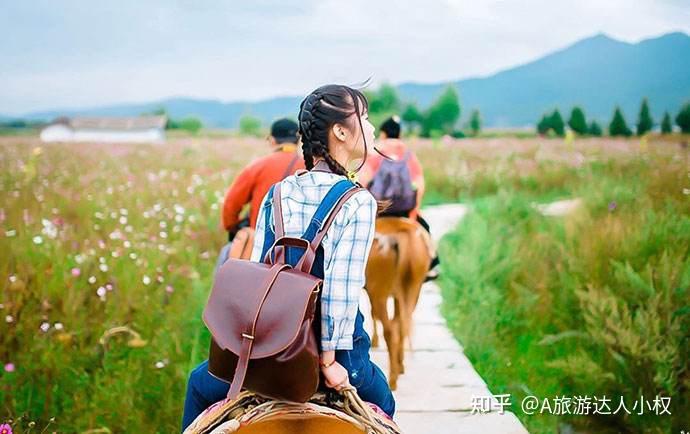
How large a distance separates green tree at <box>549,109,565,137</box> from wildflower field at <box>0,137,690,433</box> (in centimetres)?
373

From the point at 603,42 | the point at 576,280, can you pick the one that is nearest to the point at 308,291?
the point at 576,280

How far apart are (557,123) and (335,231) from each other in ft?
40.7

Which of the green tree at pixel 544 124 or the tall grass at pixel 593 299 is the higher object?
the green tree at pixel 544 124

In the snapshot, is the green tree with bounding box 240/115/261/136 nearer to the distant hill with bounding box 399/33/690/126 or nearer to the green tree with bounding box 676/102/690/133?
the distant hill with bounding box 399/33/690/126

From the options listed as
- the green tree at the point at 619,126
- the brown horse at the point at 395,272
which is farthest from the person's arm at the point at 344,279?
the green tree at the point at 619,126

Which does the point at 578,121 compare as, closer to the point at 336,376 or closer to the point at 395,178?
the point at 395,178

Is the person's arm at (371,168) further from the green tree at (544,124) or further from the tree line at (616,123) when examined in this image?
the green tree at (544,124)

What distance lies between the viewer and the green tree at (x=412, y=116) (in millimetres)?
25466

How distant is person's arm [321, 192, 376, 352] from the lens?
79.7 inches

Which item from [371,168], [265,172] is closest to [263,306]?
[265,172]

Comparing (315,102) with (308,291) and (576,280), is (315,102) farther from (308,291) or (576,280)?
(576,280)

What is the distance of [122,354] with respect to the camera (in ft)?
15.5

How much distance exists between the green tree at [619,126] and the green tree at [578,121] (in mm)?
1932

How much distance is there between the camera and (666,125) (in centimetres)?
787
